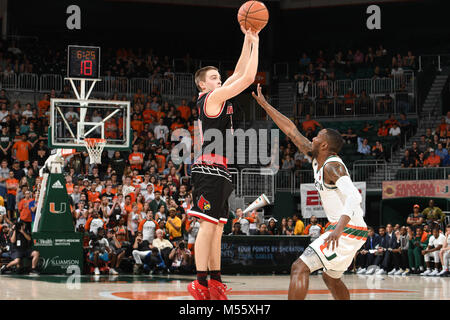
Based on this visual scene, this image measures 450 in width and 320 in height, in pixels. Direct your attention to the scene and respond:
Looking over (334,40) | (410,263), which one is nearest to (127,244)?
(410,263)

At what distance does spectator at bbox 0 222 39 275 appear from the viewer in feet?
52.7

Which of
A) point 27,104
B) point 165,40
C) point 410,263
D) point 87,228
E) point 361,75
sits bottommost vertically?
point 410,263

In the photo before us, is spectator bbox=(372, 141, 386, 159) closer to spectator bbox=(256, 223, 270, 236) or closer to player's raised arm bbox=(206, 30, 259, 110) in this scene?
spectator bbox=(256, 223, 270, 236)

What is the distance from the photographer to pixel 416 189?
23.6 metres

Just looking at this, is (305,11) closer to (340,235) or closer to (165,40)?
(165,40)

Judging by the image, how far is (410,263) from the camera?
20.1 meters

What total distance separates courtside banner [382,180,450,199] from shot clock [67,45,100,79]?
1196cm

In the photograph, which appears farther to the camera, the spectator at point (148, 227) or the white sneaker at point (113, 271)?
the spectator at point (148, 227)

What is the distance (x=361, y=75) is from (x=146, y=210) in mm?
16763

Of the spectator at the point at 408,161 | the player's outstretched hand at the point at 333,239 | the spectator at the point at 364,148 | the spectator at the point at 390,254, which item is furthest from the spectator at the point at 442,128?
the player's outstretched hand at the point at 333,239

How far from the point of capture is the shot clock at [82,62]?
667 inches

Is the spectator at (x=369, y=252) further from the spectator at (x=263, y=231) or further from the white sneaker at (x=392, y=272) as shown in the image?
the spectator at (x=263, y=231)

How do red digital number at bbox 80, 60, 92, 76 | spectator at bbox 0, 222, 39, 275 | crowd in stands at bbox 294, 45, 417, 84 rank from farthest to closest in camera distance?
crowd in stands at bbox 294, 45, 417, 84, red digital number at bbox 80, 60, 92, 76, spectator at bbox 0, 222, 39, 275

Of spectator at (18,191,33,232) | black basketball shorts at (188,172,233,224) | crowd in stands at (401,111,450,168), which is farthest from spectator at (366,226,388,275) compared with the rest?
black basketball shorts at (188,172,233,224)
